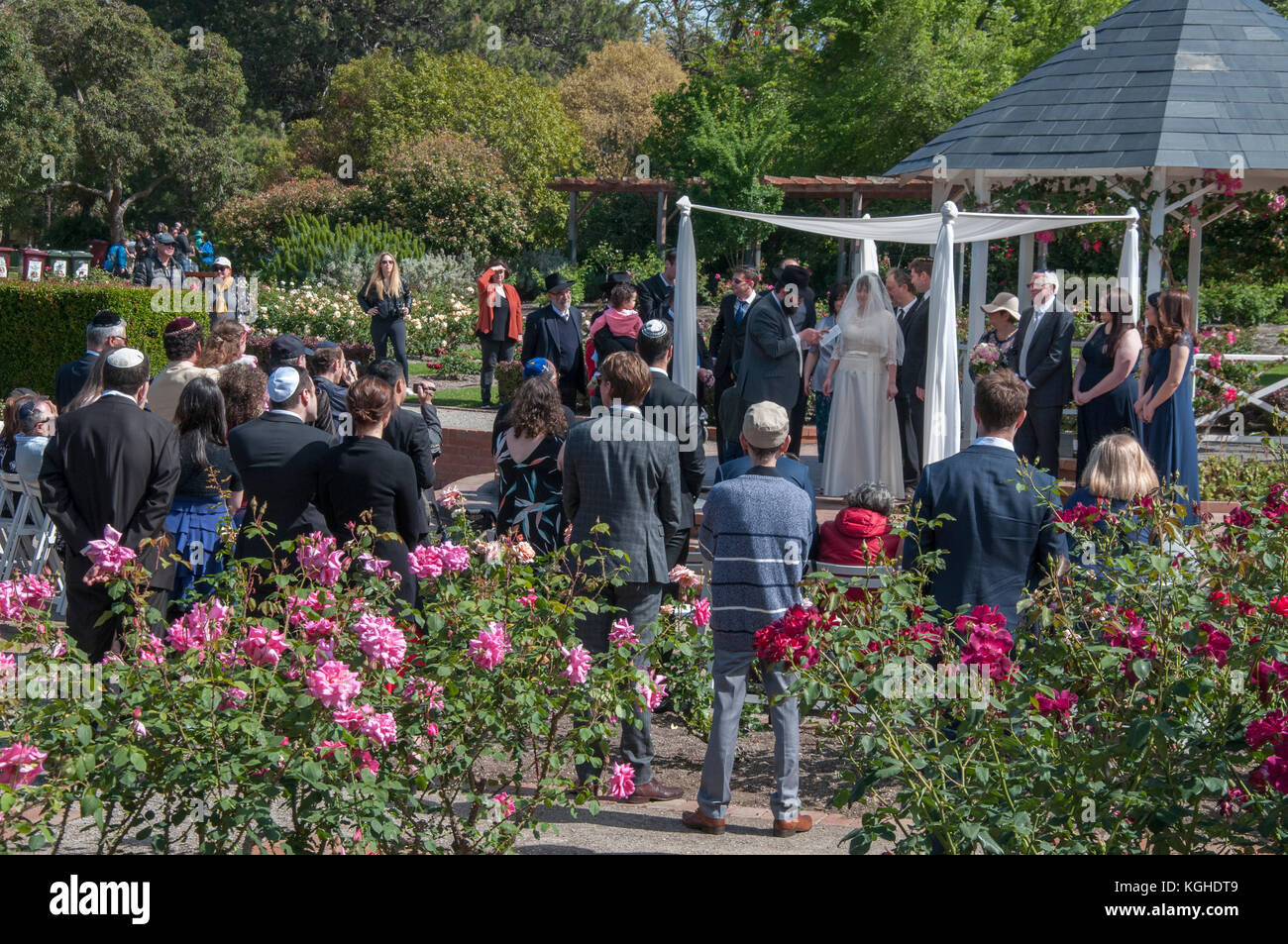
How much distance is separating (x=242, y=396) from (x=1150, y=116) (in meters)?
8.59

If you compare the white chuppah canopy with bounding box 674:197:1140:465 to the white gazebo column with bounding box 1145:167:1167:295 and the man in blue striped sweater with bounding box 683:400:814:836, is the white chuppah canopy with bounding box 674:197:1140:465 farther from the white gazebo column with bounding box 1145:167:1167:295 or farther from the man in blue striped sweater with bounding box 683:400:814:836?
the man in blue striped sweater with bounding box 683:400:814:836

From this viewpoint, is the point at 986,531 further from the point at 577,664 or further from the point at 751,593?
the point at 577,664

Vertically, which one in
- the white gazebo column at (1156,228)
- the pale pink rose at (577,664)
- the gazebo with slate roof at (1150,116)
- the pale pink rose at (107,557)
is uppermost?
the gazebo with slate roof at (1150,116)

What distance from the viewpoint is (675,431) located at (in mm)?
6062

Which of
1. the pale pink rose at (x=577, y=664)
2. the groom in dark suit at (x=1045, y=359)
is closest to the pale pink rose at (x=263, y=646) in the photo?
the pale pink rose at (x=577, y=664)

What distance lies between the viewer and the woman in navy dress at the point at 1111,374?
834 cm

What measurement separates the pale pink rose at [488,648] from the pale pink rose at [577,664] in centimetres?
22

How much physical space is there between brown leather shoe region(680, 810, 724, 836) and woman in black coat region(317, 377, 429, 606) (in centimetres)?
134

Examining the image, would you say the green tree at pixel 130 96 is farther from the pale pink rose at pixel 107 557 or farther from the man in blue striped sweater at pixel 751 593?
the pale pink rose at pixel 107 557

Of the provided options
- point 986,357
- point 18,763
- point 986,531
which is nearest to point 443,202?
point 986,357

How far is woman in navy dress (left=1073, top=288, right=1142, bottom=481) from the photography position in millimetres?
8336

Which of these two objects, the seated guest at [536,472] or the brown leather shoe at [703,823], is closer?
the brown leather shoe at [703,823]

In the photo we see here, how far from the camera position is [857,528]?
17.9 feet
